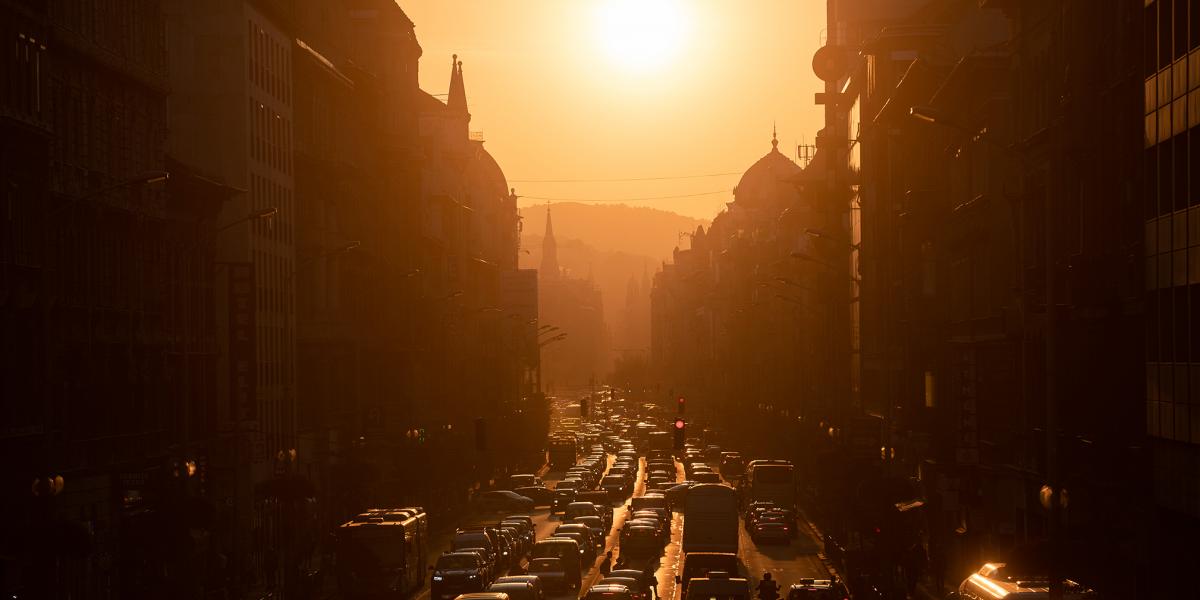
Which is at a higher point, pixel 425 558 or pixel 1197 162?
pixel 1197 162

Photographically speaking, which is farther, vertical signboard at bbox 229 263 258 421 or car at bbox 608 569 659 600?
vertical signboard at bbox 229 263 258 421

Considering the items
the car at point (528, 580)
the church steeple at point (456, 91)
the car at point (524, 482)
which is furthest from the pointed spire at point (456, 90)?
the car at point (528, 580)

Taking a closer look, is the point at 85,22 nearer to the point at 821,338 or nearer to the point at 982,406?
the point at 982,406

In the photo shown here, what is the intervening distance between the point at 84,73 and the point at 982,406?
32.9 m

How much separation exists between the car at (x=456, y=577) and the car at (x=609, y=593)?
8099 millimetres

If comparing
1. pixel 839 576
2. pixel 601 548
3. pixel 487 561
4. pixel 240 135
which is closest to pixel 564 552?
pixel 487 561

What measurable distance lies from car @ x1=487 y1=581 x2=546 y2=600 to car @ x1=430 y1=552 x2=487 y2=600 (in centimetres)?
660

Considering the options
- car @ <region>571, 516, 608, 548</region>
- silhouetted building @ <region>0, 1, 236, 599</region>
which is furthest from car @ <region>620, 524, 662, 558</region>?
silhouetted building @ <region>0, 1, 236, 599</region>

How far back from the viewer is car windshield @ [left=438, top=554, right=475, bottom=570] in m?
56.0

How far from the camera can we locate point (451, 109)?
169m

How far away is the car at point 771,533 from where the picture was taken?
78812 mm

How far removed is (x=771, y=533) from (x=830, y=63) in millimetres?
59671

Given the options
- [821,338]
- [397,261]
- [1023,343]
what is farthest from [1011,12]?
[821,338]

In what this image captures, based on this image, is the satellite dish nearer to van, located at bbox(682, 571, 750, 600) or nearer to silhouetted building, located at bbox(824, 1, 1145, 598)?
silhouetted building, located at bbox(824, 1, 1145, 598)
